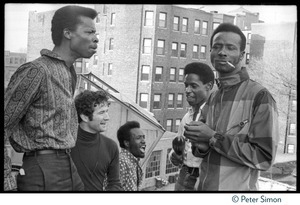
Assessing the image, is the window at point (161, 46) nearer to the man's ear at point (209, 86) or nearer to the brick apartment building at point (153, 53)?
the brick apartment building at point (153, 53)

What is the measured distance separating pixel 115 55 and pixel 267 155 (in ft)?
3.98

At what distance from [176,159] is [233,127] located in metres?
0.45

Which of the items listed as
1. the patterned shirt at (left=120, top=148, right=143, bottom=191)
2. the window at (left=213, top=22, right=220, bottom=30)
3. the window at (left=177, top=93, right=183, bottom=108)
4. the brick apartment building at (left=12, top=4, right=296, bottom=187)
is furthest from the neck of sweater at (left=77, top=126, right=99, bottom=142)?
the window at (left=213, top=22, right=220, bottom=30)

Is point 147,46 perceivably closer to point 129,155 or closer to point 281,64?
point 129,155

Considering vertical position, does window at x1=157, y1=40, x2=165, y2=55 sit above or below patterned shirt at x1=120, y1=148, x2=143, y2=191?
above

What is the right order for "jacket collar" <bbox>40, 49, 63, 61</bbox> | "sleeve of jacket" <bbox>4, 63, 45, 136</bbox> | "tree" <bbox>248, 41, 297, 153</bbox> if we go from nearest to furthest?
"sleeve of jacket" <bbox>4, 63, 45, 136</bbox> → "jacket collar" <bbox>40, 49, 63, 61</bbox> → "tree" <bbox>248, 41, 297, 153</bbox>

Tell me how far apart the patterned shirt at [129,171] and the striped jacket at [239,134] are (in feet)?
1.43

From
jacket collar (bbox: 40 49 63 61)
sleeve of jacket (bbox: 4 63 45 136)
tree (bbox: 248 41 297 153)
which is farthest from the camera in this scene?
tree (bbox: 248 41 297 153)

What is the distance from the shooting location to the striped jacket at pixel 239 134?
90.8 inches

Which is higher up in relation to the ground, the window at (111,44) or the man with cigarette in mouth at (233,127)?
the window at (111,44)

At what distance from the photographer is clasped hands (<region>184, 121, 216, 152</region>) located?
2363 millimetres

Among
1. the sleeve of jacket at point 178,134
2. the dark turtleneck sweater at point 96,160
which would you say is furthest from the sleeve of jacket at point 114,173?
the sleeve of jacket at point 178,134

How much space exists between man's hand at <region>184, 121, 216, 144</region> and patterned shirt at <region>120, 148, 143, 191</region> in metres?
0.41

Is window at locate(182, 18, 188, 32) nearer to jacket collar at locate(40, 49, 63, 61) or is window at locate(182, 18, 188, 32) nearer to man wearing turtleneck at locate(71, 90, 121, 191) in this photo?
man wearing turtleneck at locate(71, 90, 121, 191)
